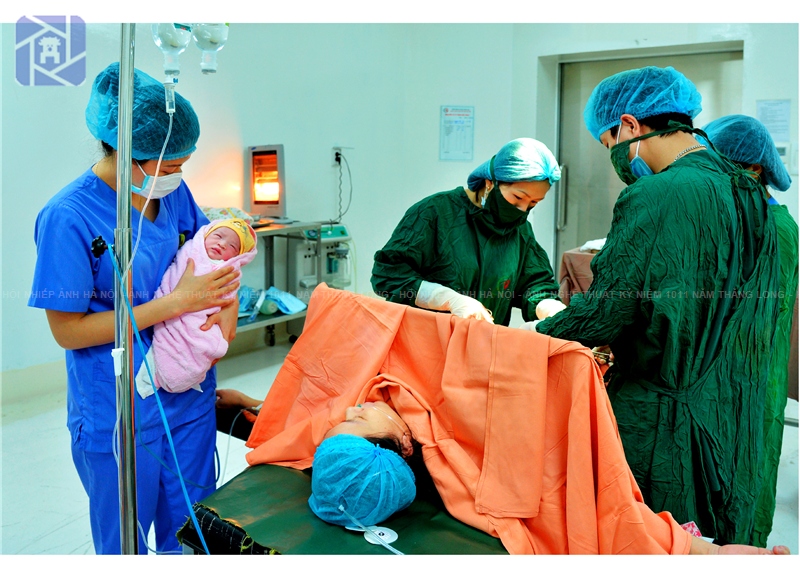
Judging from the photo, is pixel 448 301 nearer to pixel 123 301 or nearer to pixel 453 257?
pixel 453 257

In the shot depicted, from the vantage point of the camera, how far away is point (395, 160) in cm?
547

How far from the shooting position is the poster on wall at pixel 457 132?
5.18 metres

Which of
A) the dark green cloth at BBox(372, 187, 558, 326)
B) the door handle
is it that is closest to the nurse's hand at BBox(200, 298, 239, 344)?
the dark green cloth at BBox(372, 187, 558, 326)

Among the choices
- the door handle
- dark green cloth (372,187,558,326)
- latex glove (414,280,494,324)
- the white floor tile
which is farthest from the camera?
the door handle

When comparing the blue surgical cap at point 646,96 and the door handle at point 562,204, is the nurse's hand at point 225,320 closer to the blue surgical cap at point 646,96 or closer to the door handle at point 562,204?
the blue surgical cap at point 646,96

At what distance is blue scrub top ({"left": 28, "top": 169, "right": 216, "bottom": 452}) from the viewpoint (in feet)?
4.79

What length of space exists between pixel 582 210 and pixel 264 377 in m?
2.85

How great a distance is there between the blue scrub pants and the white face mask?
60 cm

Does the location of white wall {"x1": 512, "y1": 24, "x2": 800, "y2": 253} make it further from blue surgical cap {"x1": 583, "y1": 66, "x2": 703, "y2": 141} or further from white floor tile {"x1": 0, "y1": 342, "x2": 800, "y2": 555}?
blue surgical cap {"x1": 583, "y1": 66, "x2": 703, "y2": 141}

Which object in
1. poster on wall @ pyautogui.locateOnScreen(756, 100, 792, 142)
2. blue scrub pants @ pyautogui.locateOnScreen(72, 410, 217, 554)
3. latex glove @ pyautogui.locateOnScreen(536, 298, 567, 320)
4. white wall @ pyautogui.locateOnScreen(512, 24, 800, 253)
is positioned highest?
white wall @ pyautogui.locateOnScreen(512, 24, 800, 253)

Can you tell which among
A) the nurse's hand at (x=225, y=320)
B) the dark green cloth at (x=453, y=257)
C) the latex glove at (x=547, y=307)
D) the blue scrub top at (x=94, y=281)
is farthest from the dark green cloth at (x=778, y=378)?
the blue scrub top at (x=94, y=281)

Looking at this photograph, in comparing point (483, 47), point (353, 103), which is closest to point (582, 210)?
point (483, 47)

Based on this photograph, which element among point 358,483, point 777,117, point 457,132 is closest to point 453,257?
point 358,483

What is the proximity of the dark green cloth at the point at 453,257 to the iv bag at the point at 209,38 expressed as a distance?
3.15ft
